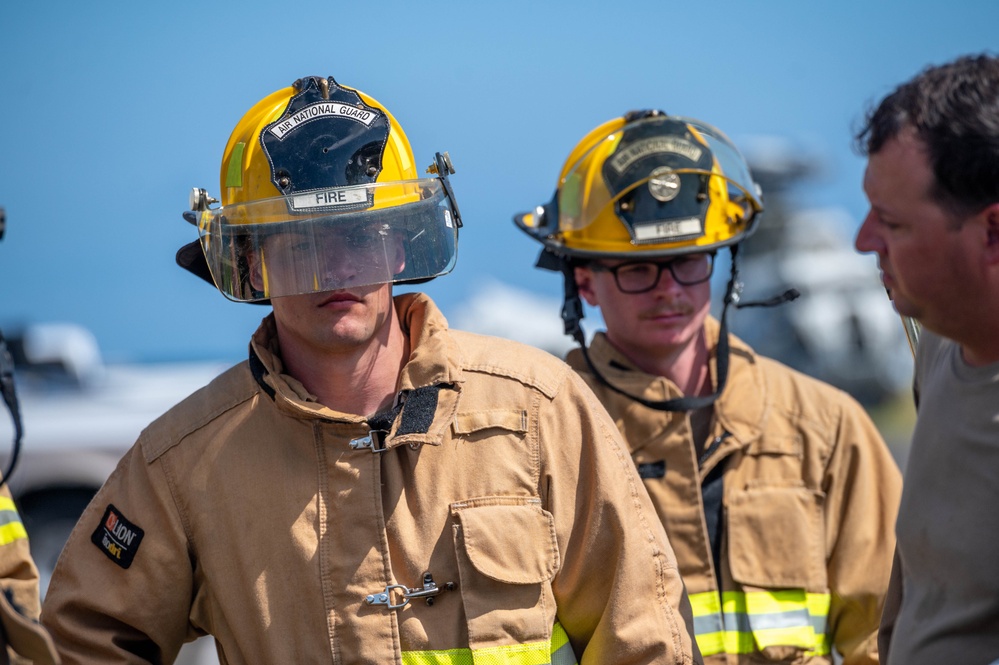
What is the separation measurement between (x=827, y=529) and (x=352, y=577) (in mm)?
1624

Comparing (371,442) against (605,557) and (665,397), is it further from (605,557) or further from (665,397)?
(665,397)

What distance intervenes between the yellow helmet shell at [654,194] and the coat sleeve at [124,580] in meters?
1.73

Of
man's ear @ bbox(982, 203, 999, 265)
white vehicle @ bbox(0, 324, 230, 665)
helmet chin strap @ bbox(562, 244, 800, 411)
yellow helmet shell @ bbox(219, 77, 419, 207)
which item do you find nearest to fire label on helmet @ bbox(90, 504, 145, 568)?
yellow helmet shell @ bbox(219, 77, 419, 207)

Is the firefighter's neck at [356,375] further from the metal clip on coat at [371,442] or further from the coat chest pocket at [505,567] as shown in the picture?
the coat chest pocket at [505,567]

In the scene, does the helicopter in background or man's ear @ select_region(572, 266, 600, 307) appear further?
the helicopter in background

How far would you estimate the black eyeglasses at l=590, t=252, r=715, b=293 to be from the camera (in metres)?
3.80

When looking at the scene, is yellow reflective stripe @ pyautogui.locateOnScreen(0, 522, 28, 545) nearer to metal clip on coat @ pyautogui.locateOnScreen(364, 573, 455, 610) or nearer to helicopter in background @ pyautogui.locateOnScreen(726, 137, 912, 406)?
metal clip on coat @ pyautogui.locateOnScreen(364, 573, 455, 610)

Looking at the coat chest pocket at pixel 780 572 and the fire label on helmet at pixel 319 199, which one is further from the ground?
the fire label on helmet at pixel 319 199

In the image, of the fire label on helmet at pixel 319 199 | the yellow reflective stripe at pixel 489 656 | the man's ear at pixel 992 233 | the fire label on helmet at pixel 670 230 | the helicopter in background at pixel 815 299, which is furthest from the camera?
the helicopter in background at pixel 815 299

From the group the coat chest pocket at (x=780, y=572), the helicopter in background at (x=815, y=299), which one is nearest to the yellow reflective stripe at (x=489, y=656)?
the coat chest pocket at (x=780, y=572)

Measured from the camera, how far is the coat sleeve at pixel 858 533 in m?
3.49

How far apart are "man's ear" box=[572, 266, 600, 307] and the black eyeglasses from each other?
218mm

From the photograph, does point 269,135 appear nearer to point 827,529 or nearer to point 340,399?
point 340,399

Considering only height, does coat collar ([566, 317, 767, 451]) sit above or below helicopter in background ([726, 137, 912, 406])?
above
